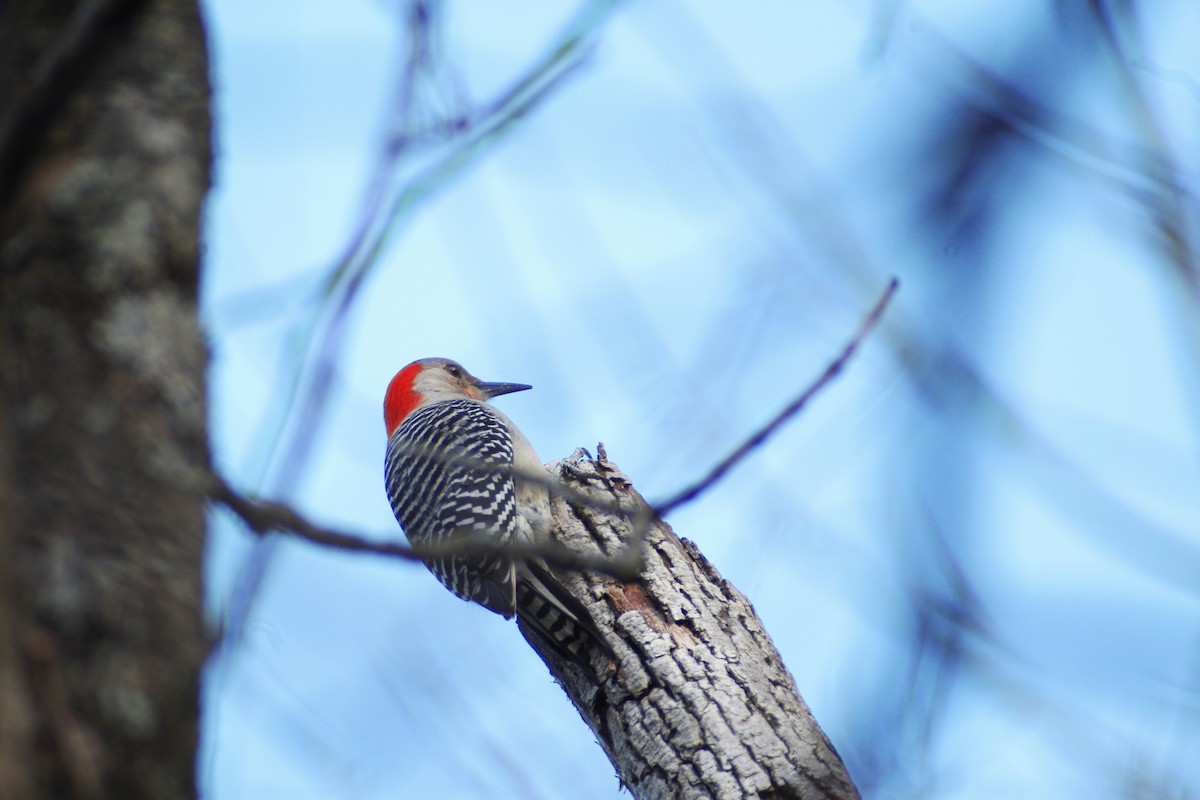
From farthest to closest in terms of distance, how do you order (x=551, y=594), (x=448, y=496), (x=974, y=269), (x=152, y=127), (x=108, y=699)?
(x=448, y=496) → (x=551, y=594) → (x=974, y=269) → (x=152, y=127) → (x=108, y=699)

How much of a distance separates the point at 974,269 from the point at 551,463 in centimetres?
409

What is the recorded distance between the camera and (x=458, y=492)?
20.0 feet

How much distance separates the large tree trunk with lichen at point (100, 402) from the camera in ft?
3.41

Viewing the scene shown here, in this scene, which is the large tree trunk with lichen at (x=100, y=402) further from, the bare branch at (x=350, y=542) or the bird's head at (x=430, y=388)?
the bird's head at (x=430, y=388)

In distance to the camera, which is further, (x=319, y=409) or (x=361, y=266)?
(x=319, y=409)

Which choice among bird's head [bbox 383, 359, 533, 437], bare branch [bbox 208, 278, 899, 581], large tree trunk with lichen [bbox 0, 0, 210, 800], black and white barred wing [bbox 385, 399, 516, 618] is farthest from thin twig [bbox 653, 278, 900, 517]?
bird's head [bbox 383, 359, 533, 437]

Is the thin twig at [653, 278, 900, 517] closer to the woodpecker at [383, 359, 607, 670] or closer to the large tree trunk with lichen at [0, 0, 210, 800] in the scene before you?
the large tree trunk with lichen at [0, 0, 210, 800]

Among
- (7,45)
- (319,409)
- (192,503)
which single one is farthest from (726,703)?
(7,45)

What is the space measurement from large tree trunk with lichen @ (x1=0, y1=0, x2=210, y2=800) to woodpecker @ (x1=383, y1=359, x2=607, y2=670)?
2.44m

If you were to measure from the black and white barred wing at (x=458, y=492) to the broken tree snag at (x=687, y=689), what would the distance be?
0.88 m

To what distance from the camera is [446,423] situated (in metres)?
7.16

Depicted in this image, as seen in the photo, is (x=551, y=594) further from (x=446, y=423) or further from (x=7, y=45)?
(x=7, y=45)

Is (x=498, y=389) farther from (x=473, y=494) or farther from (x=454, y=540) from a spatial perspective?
(x=454, y=540)

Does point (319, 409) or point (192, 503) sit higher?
point (319, 409)
